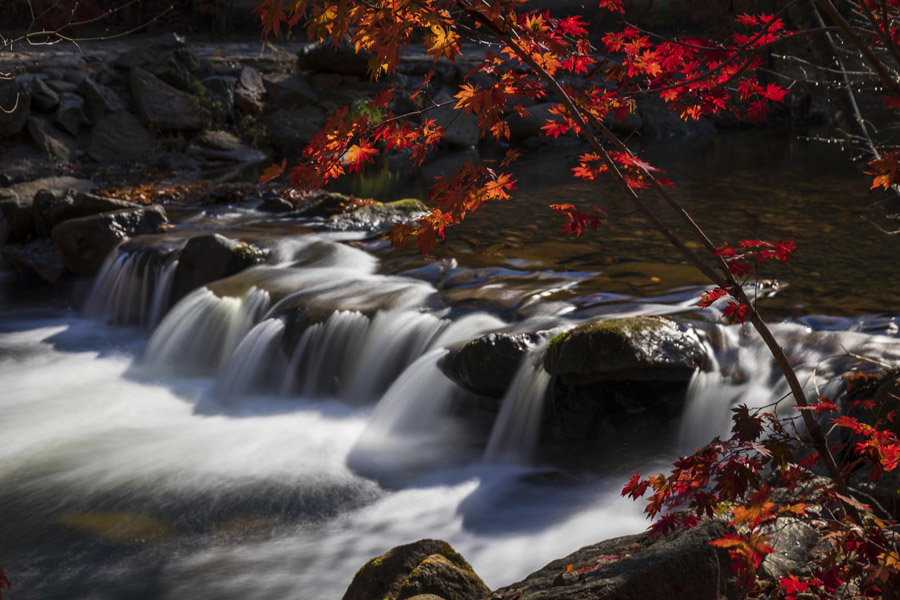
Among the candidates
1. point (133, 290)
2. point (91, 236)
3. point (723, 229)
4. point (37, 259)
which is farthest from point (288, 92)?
point (723, 229)

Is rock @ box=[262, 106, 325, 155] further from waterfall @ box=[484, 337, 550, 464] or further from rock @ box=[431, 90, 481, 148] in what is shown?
waterfall @ box=[484, 337, 550, 464]

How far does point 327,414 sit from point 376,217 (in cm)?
486

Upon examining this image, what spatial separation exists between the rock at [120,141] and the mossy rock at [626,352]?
13147 mm

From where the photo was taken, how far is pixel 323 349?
7.46 m

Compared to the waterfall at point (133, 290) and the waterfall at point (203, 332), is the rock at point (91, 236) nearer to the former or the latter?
the waterfall at point (133, 290)

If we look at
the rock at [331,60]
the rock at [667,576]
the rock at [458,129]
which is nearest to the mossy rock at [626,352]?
the rock at [667,576]

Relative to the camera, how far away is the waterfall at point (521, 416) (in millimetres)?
6008

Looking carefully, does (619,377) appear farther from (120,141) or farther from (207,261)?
(120,141)

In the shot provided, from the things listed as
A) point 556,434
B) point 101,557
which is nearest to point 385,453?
point 556,434

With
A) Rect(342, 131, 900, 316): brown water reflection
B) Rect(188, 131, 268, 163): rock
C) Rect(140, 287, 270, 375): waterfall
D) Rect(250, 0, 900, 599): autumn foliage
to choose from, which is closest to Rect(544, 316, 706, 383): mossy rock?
A: Rect(342, 131, 900, 316): brown water reflection

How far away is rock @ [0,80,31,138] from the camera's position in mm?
15766

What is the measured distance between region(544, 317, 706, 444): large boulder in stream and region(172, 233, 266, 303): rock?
4.71 meters

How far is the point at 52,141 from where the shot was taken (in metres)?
16.0

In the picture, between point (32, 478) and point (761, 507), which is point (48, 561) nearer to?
point (32, 478)
